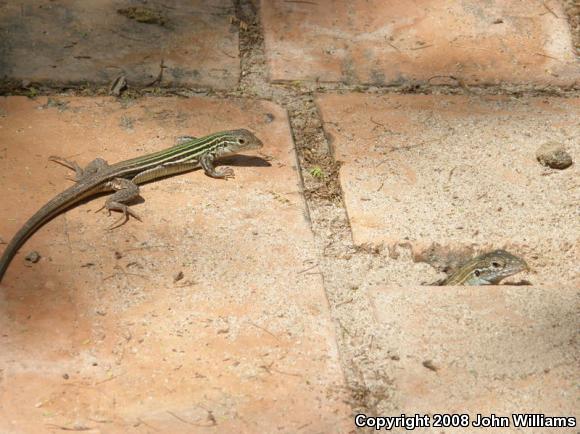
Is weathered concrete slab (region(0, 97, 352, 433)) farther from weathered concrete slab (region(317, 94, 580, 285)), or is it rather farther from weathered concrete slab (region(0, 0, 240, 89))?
weathered concrete slab (region(317, 94, 580, 285))

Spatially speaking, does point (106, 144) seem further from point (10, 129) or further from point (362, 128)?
point (362, 128)

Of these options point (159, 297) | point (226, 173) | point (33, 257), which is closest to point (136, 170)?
point (226, 173)

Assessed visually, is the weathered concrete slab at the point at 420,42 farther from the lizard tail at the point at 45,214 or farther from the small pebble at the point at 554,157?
the lizard tail at the point at 45,214

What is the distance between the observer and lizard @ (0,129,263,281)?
342cm

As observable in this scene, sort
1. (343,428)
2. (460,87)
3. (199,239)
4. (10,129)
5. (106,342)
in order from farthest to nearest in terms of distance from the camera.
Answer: (460,87) < (10,129) < (199,239) < (106,342) < (343,428)

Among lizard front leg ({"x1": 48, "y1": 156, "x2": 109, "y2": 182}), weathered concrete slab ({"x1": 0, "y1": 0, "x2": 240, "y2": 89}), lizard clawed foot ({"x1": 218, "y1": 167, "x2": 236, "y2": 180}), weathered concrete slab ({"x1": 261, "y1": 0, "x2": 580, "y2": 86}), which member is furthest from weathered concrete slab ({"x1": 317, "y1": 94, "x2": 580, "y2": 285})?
lizard front leg ({"x1": 48, "y1": 156, "x2": 109, "y2": 182})

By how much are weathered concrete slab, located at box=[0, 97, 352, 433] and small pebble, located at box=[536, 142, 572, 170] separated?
1141 mm

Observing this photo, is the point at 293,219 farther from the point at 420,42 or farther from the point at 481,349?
the point at 420,42

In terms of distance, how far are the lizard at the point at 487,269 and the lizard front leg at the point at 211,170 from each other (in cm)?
108

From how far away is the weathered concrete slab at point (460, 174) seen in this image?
3471 mm

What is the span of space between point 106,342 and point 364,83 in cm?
199

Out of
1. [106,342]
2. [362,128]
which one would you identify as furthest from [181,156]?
[106,342]

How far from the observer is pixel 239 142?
3.83 metres

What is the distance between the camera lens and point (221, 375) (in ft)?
9.16
